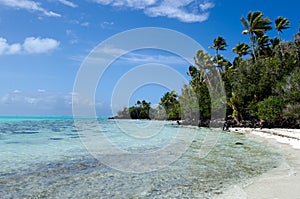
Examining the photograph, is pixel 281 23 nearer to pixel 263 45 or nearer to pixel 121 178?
pixel 263 45

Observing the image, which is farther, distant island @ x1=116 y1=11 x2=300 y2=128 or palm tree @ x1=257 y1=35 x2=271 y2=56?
palm tree @ x1=257 y1=35 x2=271 y2=56

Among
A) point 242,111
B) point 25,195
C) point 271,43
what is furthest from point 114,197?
point 271,43

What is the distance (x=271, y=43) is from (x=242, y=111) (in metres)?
16.6

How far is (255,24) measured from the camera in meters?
43.2

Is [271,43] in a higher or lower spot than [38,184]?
higher

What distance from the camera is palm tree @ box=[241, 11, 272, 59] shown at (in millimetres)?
43188

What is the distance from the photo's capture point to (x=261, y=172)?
370 inches

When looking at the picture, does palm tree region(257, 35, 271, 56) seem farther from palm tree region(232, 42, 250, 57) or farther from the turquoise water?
the turquoise water

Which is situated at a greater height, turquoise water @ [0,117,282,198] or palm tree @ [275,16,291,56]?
palm tree @ [275,16,291,56]

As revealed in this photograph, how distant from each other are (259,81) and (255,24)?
12.4m

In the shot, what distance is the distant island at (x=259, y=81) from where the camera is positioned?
30422mm

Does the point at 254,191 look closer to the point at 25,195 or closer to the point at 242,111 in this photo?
the point at 25,195

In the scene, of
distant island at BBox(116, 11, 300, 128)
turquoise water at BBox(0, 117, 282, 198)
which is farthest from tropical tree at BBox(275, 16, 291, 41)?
turquoise water at BBox(0, 117, 282, 198)

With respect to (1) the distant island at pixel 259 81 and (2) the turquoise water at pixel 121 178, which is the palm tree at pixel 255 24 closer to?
(1) the distant island at pixel 259 81
